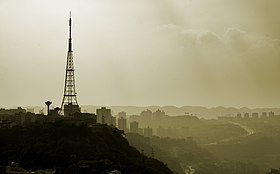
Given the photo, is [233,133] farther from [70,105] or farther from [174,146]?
[70,105]

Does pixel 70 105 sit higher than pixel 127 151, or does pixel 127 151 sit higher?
pixel 70 105

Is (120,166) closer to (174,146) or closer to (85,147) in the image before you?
(85,147)

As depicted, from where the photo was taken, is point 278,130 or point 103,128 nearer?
point 103,128

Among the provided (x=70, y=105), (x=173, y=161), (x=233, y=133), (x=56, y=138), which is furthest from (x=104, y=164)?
(x=233, y=133)

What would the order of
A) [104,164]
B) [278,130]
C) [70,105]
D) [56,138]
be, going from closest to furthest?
1. [104,164]
2. [56,138]
3. [70,105]
4. [278,130]

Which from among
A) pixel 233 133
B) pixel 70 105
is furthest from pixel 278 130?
pixel 70 105

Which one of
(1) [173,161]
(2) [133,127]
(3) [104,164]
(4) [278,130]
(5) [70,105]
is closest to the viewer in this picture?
(3) [104,164]
